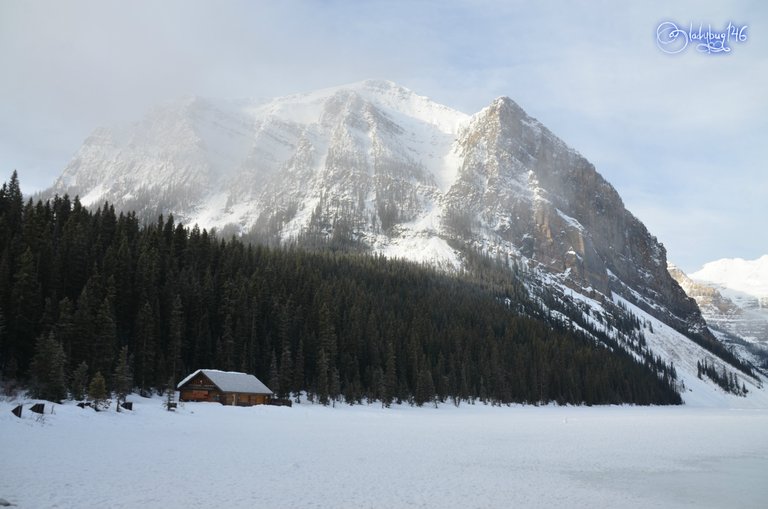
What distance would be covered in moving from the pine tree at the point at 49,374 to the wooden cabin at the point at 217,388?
22.2 m

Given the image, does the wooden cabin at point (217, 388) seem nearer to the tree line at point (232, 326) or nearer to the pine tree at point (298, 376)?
the tree line at point (232, 326)

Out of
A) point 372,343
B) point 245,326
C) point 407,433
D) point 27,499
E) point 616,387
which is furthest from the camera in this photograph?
point 616,387

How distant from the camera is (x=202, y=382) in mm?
64875

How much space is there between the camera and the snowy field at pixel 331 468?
18375mm

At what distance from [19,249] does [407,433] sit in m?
49.7

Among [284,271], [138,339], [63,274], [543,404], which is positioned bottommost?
[543,404]

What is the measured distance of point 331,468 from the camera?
84.1 feet

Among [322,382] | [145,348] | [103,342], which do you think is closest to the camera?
[103,342]

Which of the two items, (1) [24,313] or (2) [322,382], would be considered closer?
(1) [24,313]

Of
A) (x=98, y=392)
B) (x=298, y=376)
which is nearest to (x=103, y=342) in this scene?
(x=98, y=392)

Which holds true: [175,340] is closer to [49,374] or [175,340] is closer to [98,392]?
[49,374]

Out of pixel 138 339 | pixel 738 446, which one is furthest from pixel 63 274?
pixel 738 446

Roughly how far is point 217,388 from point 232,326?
63.1ft

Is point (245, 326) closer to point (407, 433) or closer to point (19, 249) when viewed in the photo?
point (19, 249)
